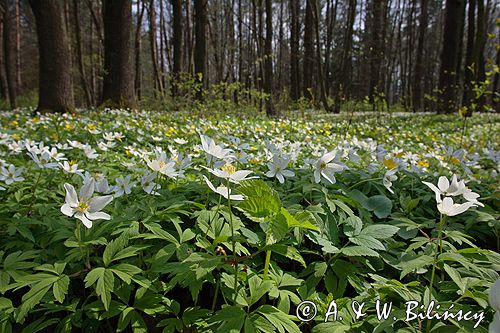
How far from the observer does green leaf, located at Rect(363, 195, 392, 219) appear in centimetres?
195

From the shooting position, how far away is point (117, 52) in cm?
838

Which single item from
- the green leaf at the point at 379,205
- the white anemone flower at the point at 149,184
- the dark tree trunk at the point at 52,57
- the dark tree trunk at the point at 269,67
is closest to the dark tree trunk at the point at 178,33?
the dark tree trunk at the point at 269,67

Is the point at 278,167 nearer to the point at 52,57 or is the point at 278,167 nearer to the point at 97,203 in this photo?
the point at 97,203

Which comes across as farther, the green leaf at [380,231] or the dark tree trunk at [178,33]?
the dark tree trunk at [178,33]

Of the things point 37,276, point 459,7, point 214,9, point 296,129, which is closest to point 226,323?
point 37,276

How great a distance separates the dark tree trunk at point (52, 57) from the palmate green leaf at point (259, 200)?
755cm

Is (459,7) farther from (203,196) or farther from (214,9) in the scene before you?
(203,196)

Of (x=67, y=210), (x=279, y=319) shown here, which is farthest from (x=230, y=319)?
(x=67, y=210)

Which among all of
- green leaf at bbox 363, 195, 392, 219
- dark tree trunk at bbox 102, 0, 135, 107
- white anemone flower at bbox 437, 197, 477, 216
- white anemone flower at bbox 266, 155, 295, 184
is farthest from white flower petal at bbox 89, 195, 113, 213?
dark tree trunk at bbox 102, 0, 135, 107

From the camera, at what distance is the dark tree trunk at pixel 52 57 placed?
725 cm

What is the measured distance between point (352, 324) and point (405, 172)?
1615 mm

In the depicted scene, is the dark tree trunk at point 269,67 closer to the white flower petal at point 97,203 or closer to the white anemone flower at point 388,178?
the white anemone flower at point 388,178

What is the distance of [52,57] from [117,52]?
1.50 m

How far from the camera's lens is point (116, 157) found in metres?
3.03
